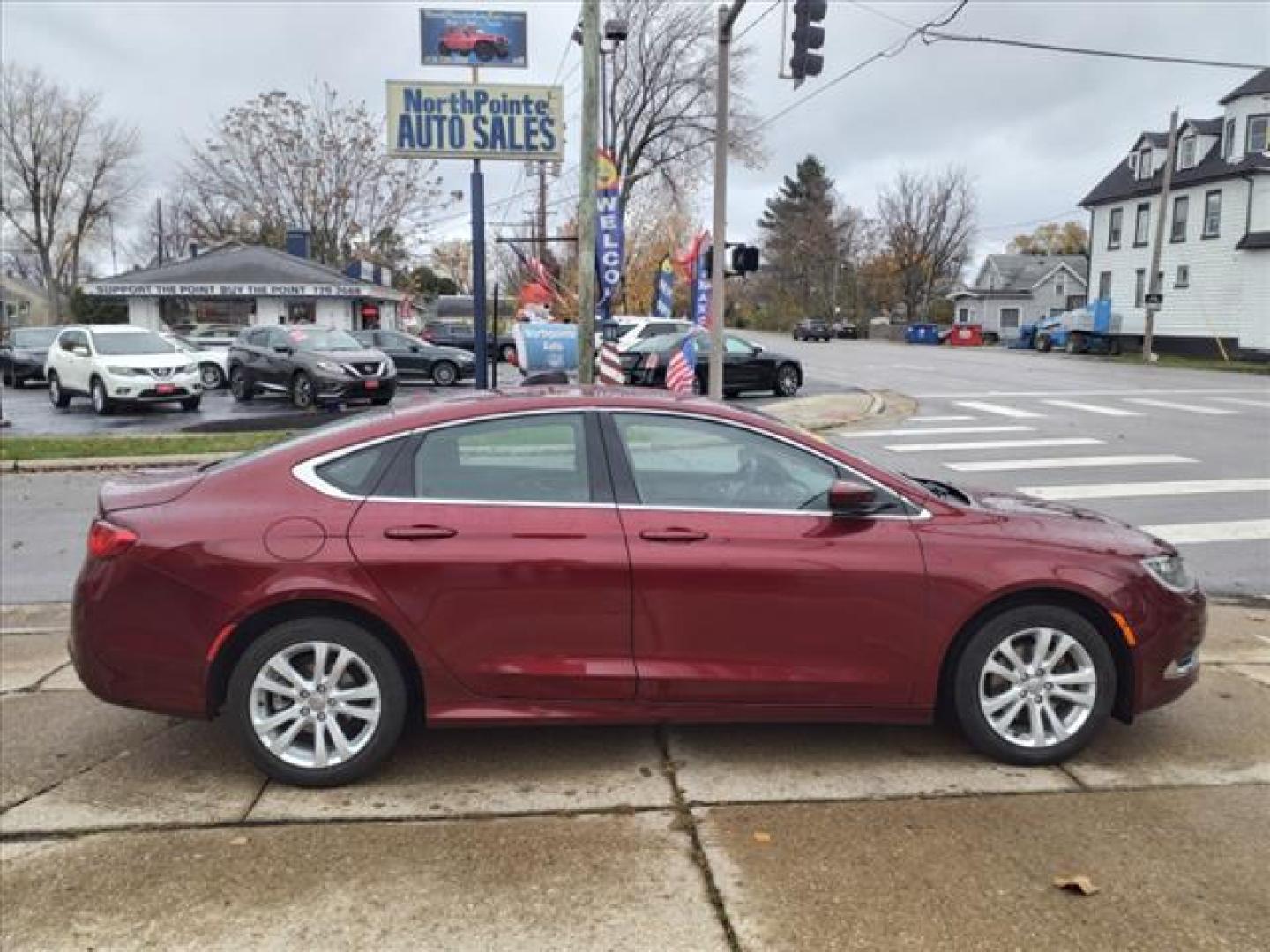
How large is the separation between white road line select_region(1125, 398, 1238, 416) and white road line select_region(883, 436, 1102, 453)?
5039 millimetres

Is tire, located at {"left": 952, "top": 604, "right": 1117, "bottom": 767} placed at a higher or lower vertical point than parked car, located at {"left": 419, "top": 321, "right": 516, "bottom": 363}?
lower

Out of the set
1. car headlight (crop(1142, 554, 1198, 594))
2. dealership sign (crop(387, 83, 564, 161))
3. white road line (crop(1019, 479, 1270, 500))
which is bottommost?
white road line (crop(1019, 479, 1270, 500))

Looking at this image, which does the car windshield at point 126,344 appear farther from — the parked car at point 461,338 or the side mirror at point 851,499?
the side mirror at point 851,499

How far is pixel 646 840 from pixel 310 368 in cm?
1706

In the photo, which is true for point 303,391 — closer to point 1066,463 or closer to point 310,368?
point 310,368

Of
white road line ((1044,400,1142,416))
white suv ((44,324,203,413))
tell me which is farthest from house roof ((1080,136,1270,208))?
white suv ((44,324,203,413))

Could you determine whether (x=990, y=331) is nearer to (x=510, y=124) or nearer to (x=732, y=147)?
(x=732, y=147)

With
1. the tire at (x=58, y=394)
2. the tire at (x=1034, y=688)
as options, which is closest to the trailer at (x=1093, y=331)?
the tire at (x=58, y=394)

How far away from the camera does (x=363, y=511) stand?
3.85 meters

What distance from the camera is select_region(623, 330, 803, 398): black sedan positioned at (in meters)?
21.3

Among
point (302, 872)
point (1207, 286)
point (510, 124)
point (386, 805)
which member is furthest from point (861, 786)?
point (1207, 286)

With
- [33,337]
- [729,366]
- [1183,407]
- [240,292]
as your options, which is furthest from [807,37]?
[240,292]

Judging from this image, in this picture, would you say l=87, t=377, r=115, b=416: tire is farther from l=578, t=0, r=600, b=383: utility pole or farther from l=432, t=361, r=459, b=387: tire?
l=578, t=0, r=600, b=383: utility pole

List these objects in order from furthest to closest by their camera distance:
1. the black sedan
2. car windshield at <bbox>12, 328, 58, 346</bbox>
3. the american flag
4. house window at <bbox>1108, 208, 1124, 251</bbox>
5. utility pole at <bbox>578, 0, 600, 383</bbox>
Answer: house window at <bbox>1108, 208, 1124, 251</bbox> → car windshield at <bbox>12, 328, 58, 346</bbox> → the black sedan → the american flag → utility pole at <bbox>578, 0, 600, 383</bbox>
